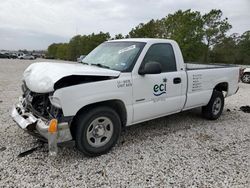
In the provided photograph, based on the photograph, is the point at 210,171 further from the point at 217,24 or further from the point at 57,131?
the point at 217,24

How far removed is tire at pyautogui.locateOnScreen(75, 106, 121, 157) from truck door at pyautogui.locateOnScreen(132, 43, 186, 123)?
438 millimetres

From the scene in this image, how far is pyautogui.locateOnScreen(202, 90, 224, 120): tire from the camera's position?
5.10 metres

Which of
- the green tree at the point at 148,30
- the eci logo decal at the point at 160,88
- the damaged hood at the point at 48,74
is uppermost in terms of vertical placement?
the green tree at the point at 148,30

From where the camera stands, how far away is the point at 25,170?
9.48 feet

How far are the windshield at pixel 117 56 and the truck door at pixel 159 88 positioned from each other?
0.18 metres

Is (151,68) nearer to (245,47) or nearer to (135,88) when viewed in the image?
(135,88)

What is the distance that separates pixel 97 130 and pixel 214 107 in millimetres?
3255

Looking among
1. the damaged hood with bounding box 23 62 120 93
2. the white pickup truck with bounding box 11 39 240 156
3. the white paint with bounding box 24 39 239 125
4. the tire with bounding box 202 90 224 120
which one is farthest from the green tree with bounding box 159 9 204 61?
the damaged hood with bounding box 23 62 120 93

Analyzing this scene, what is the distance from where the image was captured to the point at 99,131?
326cm

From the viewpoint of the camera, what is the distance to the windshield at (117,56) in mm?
3527

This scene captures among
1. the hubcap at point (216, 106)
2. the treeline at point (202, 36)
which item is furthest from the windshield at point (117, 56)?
the treeline at point (202, 36)

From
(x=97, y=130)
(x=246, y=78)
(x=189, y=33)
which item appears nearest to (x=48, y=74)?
(x=97, y=130)

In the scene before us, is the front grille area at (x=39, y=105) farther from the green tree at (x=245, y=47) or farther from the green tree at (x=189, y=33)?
the green tree at (x=245, y=47)

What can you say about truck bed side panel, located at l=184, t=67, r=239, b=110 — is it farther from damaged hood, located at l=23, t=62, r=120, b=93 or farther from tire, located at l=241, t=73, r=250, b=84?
tire, located at l=241, t=73, r=250, b=84
